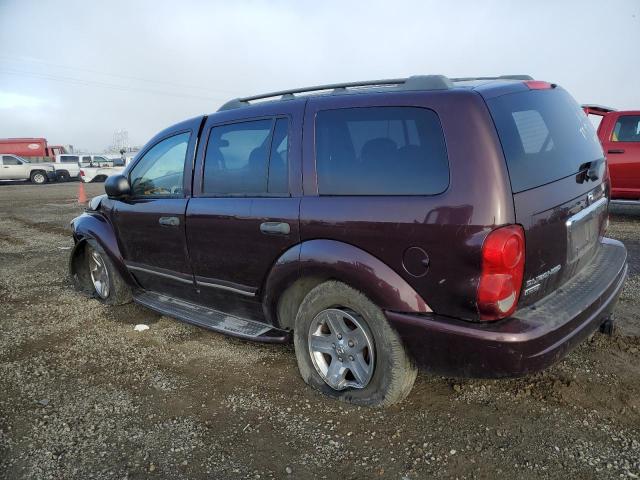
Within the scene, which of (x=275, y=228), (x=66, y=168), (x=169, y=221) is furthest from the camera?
(x=66, y=168)

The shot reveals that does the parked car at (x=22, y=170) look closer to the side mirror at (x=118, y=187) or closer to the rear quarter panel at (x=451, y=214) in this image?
the side mirror at (x=118, y=187)

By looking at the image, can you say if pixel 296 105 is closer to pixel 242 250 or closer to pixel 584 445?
pixel 242 250

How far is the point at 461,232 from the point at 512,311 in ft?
1.54

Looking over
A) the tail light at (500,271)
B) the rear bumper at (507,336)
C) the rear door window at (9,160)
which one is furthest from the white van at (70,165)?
the tail light at (500,271)

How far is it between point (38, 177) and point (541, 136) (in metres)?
31.5

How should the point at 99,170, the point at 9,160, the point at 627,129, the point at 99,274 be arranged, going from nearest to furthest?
the point at 99,274
the point at 627,129
the point at 99,170
the point at 9,160

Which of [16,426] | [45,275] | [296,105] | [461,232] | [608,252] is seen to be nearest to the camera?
[461,232]

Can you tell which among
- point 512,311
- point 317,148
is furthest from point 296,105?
point 512,311

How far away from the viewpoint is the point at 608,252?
3176 mm

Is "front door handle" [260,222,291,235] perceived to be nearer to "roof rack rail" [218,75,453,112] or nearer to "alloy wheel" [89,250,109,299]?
"roof rack rail" [218,75,453,112]

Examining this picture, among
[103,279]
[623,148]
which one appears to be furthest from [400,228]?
[623,148]

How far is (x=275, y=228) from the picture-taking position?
2881 mm

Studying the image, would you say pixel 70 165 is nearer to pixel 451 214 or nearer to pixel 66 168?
pixel 66 168

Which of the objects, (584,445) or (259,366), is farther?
(259,366)
